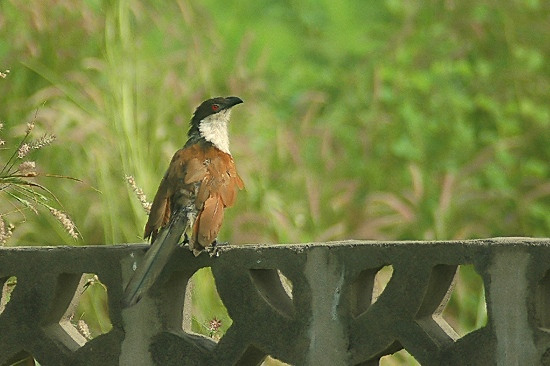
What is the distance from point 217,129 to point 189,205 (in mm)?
641

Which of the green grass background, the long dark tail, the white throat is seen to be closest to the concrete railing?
the long dark tail

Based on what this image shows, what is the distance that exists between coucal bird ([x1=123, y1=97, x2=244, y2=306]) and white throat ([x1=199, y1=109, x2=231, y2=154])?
0.03 meters

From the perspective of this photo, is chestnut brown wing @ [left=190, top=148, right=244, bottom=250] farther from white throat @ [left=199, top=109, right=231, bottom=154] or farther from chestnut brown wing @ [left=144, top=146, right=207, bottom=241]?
A: white throat @ [left=199, top=109, right=231, bottom=154]

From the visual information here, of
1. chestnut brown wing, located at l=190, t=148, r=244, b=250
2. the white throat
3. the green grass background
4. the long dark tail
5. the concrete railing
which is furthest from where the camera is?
the green grass background

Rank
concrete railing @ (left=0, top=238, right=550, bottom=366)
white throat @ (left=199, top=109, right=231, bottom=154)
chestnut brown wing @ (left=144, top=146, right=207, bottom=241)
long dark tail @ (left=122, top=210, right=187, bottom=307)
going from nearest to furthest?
concrete railing @ (left=0, top=238, right=550, bottom=366) < long dark tail @ (left=122, top=210, right=187, bottom=307) < chestnut brown wing @ (left=144, top=146, right=207, bottom=241) < white throat @ (left=199, top=109, right=231, bottom=154)

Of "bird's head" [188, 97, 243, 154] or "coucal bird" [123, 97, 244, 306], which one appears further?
"bird's head" [188, 97, 243, 154]

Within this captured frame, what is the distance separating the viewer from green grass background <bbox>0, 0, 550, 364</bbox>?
531 cm

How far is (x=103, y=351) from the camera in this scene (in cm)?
301

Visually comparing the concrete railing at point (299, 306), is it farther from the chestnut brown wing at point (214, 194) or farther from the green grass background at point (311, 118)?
the green grass background at point (311, 118)

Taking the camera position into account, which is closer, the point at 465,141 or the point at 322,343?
the point at 322,343

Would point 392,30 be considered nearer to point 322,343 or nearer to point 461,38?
point 461,38

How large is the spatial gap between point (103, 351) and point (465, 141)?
5.47 metres

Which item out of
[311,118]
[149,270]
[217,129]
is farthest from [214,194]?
[311,118]

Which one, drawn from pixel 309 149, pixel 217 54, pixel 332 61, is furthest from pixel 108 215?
pixel 332 61
